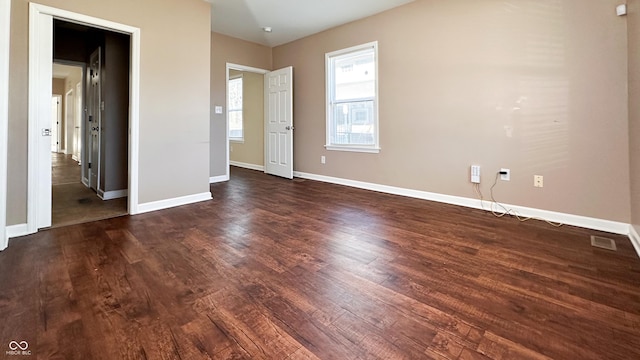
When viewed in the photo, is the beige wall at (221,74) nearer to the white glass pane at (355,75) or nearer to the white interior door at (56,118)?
the white glass pane at (355,75)

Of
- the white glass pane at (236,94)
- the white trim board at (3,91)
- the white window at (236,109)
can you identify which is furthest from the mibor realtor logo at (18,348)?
the white glass pane at (236,94)

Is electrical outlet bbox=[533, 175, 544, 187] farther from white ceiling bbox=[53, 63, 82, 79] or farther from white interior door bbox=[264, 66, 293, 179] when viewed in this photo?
white ceiling bbox=[53, 63, 82, 79]

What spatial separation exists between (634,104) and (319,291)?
297cm

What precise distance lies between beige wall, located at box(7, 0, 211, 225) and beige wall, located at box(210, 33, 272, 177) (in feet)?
4.94

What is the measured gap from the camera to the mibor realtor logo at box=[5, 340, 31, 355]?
1.23m

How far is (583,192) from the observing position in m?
2.95

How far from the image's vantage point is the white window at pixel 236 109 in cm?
752

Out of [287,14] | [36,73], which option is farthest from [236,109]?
[36,73]

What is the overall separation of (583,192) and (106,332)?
389cm

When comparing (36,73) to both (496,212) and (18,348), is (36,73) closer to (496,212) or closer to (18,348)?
(18,348)

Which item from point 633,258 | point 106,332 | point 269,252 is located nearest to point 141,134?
point 269,252

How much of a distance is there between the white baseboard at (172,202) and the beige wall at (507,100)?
2.38 metres

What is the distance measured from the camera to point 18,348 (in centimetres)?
125

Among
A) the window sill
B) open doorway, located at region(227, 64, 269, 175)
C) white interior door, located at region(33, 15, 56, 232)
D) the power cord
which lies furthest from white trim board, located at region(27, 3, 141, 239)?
the power cord
